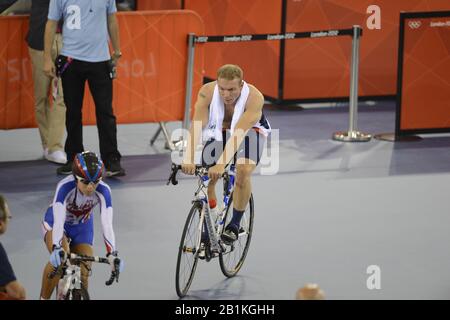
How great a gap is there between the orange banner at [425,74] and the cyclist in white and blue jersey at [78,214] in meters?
6.87

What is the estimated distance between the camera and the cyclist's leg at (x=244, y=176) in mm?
8258

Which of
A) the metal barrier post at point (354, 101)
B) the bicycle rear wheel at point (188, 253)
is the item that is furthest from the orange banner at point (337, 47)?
the bicycle rear wheel at point (188, 253)

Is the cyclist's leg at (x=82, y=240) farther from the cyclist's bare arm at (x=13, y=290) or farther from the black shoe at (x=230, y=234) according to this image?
the black shoe at (x=230, y=234)

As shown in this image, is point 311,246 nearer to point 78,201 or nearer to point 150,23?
point 78,201

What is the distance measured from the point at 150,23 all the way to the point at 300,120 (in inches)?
122

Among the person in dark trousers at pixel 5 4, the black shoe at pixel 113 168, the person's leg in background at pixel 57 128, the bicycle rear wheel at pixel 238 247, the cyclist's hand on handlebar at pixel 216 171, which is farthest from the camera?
the person in dark trousers at pixel 5 4

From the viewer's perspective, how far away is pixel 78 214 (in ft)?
23.9

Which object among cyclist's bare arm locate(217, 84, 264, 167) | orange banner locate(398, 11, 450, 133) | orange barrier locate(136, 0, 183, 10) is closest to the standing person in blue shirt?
cyclist's bare arm locate(217, 84, 264, 167)

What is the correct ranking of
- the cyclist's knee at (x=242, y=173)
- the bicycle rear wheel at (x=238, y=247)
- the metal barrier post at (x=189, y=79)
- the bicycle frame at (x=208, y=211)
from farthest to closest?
the metal barrier post at (x=189, y=79), the bicycle rear wheel at (x=238, y=247), the cyclist's knee at (x=242, y=173), the bicycle frame at (x=208, y=211)

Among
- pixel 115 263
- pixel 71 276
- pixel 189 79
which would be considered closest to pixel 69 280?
pixel 71 276

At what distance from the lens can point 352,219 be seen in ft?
33.4

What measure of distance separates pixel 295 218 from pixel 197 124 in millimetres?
2311

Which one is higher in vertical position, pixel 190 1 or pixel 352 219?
pixel 190 1
